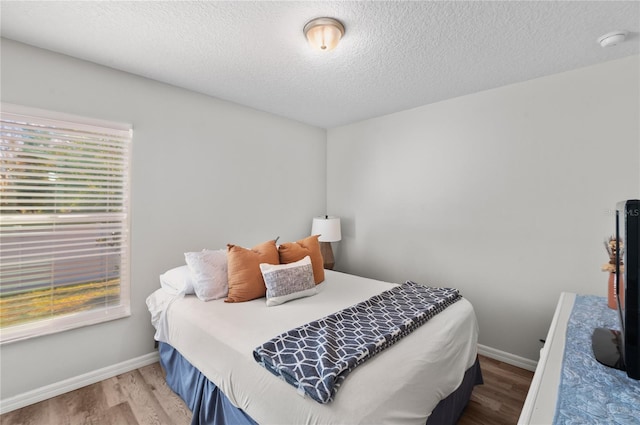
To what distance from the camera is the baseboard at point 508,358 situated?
8.07 ft

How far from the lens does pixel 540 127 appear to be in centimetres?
238

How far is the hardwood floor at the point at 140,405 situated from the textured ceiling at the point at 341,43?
2514 mm

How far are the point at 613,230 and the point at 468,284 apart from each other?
1.16 m

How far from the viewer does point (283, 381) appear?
4.16 ft

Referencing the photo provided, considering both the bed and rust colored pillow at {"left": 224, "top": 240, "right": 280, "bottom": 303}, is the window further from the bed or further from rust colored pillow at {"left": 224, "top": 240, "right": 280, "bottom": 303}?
rust colored pillow at {"left": 224, "top": 240, "right": 280, "bottom": 303}

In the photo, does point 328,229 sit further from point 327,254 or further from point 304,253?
point 304,253

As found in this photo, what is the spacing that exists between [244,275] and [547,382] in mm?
1858

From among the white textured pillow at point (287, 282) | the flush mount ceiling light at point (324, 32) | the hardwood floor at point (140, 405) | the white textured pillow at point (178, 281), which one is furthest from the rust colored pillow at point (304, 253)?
the flush mount ceiling light at point (324, 32)

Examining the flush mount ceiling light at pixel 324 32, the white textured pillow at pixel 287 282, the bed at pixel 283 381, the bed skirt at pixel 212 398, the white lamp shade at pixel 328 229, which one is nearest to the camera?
the bed at pixel 283 381

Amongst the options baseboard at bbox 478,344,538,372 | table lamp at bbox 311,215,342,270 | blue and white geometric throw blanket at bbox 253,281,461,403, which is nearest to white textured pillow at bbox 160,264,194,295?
blue and white geometric throw blanket at bbox 253,281,461,403

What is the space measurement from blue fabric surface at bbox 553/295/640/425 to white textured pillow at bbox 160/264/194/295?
225 cm

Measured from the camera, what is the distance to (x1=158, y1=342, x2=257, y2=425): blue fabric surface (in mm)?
1510

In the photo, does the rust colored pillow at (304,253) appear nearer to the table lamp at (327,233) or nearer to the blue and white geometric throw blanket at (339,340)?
the blue and white geometric throw blanket at (339,340)

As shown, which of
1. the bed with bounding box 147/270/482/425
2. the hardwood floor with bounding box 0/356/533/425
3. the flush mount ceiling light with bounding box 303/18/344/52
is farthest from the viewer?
the hardwood floor with bounding box 0/356/533/425
